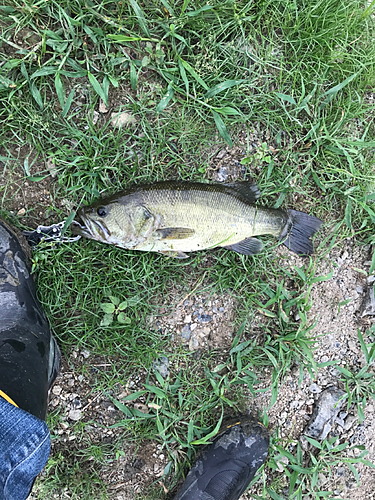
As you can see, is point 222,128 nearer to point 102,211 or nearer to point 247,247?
point 247,247

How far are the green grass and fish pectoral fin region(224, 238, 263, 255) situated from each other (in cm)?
14

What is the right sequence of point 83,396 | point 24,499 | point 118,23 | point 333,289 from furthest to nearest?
point 333,289 → point 83,396 → point 118,23 → point 24,499

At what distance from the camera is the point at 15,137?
309 centimetres

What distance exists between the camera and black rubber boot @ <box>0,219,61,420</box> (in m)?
2.67

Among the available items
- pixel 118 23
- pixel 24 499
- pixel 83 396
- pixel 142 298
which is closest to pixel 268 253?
pixel 142 298

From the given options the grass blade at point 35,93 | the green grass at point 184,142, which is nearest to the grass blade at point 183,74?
the green grass at point 184,142

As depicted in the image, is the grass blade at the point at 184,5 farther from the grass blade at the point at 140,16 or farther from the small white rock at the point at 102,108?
the small white rock at the point at 102,108

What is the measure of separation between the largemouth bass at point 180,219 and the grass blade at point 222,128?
0.41 metres

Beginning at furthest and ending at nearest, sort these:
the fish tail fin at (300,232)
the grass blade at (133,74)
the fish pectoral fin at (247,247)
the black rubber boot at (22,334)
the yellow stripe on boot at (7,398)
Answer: the fish tail fin at (300,232) → the fish pectoral fin at (247,247) → the grass blade at (133,74) → the black rubber boot at (22,334) → the yellow stripe on boot at (7,398)

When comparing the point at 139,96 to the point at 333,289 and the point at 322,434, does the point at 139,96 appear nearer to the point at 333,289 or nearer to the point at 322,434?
the point at 333,289

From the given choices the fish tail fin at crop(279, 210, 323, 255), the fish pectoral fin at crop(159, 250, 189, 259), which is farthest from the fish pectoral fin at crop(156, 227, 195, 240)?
the fish tail fin at crop(279, 210, 323, 255)

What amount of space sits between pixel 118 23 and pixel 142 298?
95.1 inches

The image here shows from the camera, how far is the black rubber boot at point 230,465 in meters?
3.24

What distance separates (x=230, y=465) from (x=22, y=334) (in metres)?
2.25
